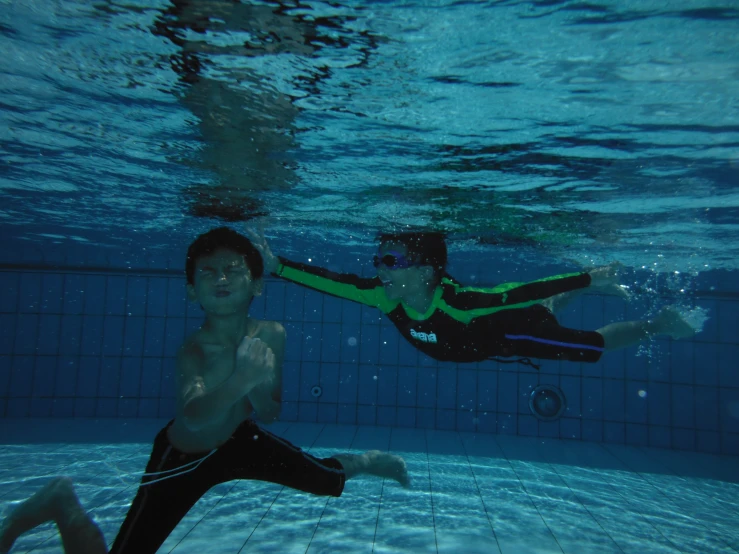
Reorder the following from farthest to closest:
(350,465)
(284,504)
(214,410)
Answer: (284,504) < (350,465) < (214,410)

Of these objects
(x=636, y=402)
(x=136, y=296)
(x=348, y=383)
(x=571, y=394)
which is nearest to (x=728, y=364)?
(x=636, y=402)

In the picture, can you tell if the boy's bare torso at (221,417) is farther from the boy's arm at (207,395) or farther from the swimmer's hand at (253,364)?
the swimmer's hand at (253,364)

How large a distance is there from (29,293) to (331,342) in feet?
25.0

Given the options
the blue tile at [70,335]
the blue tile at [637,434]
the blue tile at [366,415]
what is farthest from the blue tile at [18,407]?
the blue tile at [637,434]

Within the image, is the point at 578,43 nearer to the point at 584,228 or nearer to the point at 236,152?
the point at 236,152

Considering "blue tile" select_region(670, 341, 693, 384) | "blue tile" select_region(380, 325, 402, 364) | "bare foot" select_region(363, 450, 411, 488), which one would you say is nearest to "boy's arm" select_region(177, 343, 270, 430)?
"bare foot" select_region(363, 450, 411, 488)

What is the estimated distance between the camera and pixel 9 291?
11148 mm

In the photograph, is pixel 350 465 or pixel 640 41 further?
pixel 350 465

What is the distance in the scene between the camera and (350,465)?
464 centimetres

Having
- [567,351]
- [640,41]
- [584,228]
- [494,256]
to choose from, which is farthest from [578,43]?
[494,256]

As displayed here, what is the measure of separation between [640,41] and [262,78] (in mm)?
3004

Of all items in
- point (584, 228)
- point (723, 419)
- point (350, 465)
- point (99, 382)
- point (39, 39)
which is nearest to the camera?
point (39, 39)

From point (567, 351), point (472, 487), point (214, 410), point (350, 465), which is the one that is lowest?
point (472, 487)

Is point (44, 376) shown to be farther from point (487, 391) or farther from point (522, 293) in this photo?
point (522, 293)
